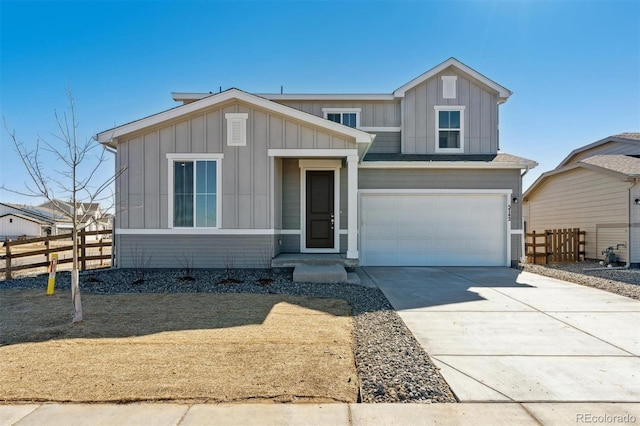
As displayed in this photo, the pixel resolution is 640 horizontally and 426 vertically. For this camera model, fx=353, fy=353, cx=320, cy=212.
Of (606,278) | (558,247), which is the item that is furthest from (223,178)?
(558,247)

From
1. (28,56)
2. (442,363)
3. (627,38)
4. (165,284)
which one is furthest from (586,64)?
(28,56)

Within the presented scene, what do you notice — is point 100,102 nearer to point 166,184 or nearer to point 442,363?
point 166,184

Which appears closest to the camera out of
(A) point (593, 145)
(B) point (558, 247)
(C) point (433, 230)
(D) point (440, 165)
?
(D) point (440, 165)

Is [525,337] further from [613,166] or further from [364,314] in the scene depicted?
[613,166]

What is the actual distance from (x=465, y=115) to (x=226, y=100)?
27.4 feet

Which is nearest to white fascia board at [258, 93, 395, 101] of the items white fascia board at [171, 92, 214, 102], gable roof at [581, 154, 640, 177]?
white fascia board at [171, 92, 214, 102]

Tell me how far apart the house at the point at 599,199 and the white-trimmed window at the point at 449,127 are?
17.0 feet

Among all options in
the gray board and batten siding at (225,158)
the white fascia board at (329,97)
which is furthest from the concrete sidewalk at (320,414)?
the white fascia board at (329,97)

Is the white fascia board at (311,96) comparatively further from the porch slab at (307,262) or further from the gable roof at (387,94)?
the porch slab at (307,262)

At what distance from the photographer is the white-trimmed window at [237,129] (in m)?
8.88

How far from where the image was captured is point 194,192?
8898 mm

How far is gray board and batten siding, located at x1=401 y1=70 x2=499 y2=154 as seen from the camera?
488 inches

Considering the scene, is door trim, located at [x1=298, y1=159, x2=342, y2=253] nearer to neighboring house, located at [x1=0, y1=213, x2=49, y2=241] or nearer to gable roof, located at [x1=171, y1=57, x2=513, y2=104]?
gable roof, located at [x1=171, y1=57, x2=513, y2=104]

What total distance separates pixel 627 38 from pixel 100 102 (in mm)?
16031
